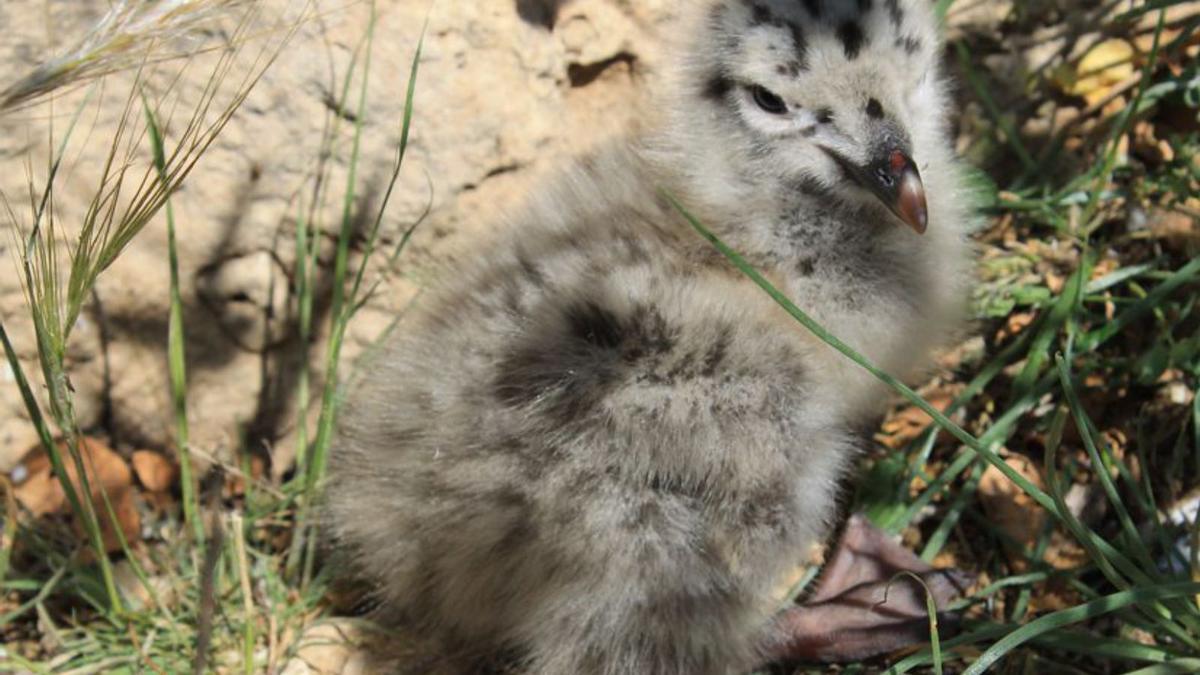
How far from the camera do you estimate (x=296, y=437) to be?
275 cm

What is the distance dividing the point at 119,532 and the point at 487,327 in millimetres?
785

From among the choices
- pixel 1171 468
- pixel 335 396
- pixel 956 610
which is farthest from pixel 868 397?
pixel 335 396

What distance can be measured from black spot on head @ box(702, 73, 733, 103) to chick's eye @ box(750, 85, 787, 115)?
61 mm

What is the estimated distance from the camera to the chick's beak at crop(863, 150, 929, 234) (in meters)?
2.16

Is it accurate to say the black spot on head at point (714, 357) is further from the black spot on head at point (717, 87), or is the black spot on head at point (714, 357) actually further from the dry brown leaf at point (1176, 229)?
the dry brown leaf at point (1176, 229)

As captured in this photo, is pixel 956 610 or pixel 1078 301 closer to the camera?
pixel 956 610

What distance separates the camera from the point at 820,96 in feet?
7.42

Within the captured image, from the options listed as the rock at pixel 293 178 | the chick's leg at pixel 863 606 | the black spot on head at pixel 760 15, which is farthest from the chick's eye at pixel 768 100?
the chick's leg at pixel 863 606

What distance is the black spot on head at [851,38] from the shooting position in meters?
2.22

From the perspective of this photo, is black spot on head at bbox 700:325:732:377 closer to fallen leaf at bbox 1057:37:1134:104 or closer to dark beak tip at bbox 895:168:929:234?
dark beak tip at bbox 895:168:929:234

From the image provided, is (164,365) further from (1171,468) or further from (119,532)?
(1171,468)

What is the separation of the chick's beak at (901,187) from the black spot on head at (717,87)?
0.36 metres

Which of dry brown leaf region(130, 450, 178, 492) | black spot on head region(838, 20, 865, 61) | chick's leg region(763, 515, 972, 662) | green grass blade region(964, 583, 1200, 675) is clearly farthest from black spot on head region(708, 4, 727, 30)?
dry brown leaf region(130, 450, 178, 492)

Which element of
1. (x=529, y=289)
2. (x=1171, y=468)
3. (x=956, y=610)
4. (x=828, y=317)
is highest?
(x=529, y=289)
